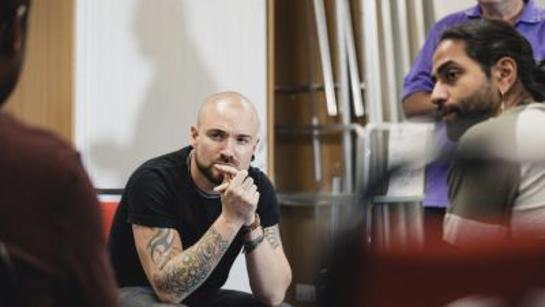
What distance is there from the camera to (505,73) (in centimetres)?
160

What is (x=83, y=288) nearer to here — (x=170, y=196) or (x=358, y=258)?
(x=358, y=258)

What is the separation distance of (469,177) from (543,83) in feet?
3.08

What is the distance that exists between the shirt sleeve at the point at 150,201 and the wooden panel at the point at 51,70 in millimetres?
679

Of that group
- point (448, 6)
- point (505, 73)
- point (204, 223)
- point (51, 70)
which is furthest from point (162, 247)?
point (448, 6)

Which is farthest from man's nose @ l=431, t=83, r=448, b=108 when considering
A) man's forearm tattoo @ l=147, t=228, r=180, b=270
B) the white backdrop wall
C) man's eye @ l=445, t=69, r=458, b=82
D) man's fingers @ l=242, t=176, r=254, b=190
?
the white backdrop wall

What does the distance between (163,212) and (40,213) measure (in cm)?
117

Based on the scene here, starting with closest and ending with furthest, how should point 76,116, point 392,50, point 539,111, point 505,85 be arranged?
1. point 539,111
2. point 505,85
3. point 76,116
4. point 392,50

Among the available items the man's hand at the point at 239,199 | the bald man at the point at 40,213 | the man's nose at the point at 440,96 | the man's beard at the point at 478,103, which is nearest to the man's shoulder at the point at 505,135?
the bald man at the point at 40,213

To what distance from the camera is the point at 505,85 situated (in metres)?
1.58

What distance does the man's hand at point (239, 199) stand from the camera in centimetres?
184

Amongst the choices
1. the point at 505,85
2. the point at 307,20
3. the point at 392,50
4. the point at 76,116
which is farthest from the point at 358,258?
the point at 307,20

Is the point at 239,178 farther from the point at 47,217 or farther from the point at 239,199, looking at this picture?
the point at 47,217

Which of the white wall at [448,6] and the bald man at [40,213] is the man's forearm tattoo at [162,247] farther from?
the white wall at [448,6]

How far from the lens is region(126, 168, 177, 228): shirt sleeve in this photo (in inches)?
73.5
